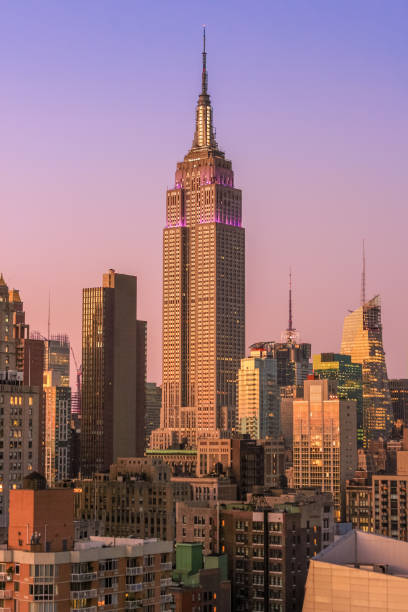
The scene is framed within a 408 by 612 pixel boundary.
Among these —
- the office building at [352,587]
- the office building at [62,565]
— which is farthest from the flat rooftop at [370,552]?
the office building at [62,565]

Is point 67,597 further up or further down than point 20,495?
further down

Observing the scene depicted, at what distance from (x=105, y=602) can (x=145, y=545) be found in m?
8.48

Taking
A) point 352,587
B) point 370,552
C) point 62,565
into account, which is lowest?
point 352,587

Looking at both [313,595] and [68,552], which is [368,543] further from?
[68,552]

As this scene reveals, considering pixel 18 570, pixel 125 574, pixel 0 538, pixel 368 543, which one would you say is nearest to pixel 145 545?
pixel 125 574

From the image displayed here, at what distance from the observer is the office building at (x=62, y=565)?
14562 cm

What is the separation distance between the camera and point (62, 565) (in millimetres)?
146000

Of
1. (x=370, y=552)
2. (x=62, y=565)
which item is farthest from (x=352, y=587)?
(x=62, y=565)

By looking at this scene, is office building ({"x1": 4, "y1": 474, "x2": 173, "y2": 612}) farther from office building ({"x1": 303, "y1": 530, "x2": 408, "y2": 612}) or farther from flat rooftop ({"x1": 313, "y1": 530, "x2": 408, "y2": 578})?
office building ({"x1": 303, "y1": 530, "x2": 408, "y2": 612})

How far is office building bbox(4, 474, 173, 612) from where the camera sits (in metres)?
146

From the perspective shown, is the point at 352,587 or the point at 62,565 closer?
the point at 352,587

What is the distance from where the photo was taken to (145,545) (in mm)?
155750

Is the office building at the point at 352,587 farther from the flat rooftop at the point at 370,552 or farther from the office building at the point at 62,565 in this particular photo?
the office building at the point at 62,565

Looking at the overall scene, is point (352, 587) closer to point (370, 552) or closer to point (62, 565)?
point (370, 552)
